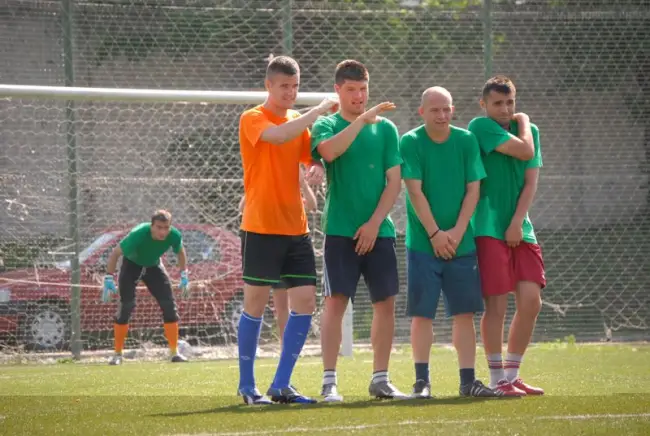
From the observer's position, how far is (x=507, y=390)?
5.82m

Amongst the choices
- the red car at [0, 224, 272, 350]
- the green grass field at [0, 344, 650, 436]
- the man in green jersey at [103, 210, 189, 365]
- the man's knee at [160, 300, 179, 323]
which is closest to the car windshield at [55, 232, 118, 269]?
the red car at [0, 224, 272, 350]

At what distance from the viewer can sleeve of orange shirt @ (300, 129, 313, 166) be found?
5883 millimetres

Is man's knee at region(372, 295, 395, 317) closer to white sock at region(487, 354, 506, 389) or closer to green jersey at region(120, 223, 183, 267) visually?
white sock at region(487, 354, 506, 389)

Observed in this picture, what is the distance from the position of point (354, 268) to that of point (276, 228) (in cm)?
45

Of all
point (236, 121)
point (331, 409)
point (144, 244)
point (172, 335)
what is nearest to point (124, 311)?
point (172, 335)

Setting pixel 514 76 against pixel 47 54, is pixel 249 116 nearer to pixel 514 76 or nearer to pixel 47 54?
pixel 47 54

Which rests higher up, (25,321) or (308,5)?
(308,5)

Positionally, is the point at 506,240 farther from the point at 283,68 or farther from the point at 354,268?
the point at 283,68

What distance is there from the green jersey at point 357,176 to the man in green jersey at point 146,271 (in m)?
5.64

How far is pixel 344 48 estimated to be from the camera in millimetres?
12812

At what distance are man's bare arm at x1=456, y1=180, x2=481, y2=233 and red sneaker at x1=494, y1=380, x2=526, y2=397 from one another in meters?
0.83

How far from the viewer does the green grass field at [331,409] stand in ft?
14.8

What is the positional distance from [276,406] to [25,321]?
264 inches

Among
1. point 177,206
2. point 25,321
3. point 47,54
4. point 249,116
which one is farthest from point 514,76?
point 249,116
